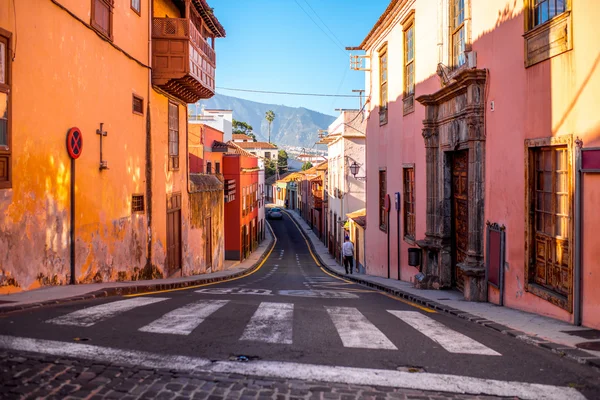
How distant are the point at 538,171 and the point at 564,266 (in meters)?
1.55

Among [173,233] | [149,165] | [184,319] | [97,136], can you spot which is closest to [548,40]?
[184,319]

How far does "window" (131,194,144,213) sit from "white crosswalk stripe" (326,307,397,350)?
757 centimetres

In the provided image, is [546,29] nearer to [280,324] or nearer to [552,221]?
[552,221]

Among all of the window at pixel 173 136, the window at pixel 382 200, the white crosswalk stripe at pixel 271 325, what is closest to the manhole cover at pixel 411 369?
the white crosswalk stripe at pixel 271 325

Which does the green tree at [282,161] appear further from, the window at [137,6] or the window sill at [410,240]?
the window at [137,6]

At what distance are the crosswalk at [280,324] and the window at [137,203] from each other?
6.00 metres

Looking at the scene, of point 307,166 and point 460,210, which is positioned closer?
point 460,210

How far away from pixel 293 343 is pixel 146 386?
5.85 feet

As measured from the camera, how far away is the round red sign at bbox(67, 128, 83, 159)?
10.2 meters

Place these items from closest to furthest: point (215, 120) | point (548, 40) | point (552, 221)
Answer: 1. point (548, 40)
2. point (552, 221)
3. point (215, 120)

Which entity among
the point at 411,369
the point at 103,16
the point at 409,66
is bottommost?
the point at 411,369

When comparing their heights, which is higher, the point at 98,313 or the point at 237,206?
the point at 237,206

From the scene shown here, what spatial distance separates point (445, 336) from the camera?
251 inches

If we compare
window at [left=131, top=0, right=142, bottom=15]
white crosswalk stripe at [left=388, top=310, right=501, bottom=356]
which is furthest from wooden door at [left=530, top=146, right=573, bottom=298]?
window at [left=131, top=0, right=142, bottom=15]
